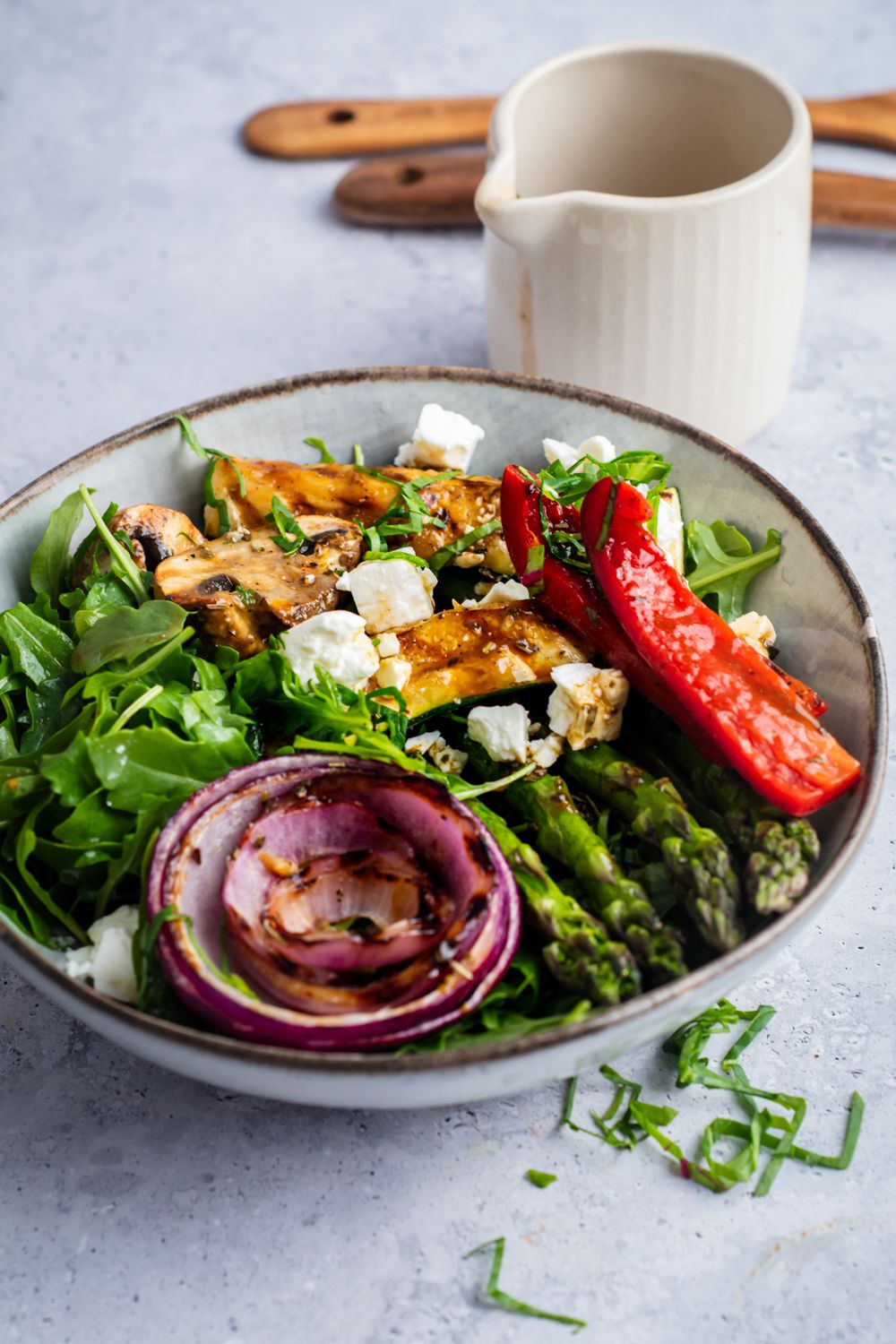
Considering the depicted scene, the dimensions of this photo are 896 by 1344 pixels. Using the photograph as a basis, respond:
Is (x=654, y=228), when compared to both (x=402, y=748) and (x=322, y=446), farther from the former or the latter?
(x=402, y=748)

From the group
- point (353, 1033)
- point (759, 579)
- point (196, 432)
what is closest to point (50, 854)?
point (353, 1033)

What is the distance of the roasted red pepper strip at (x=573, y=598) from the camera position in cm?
237

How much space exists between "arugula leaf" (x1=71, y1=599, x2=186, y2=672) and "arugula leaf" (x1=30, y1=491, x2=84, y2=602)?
28cm

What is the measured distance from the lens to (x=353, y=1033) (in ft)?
6.03

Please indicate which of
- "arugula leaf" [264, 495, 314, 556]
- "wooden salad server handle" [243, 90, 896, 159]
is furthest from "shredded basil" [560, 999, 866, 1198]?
"wooden salad server handle" [243, 90, 896, 159]

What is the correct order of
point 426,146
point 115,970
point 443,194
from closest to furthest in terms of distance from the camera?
1. point 115,970
2. point 443,194
3. point 426,146

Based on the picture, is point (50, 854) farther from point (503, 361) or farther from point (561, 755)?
point (503, 361)

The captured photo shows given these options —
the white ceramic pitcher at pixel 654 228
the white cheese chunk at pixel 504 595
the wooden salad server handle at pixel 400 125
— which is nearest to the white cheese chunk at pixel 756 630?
the white cheese chunk at pixel 504 595

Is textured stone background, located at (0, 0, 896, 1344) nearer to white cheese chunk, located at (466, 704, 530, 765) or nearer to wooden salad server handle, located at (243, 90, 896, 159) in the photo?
white cheese chunk, located at (466, 704, 530, 765)

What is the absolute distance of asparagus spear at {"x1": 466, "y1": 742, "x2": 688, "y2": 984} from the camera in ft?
6.58

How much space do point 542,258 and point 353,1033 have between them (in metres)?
1.88

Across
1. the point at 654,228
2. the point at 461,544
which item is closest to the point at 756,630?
the point at 461,544

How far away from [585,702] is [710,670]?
0.21 metres

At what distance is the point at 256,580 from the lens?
8.41ft
